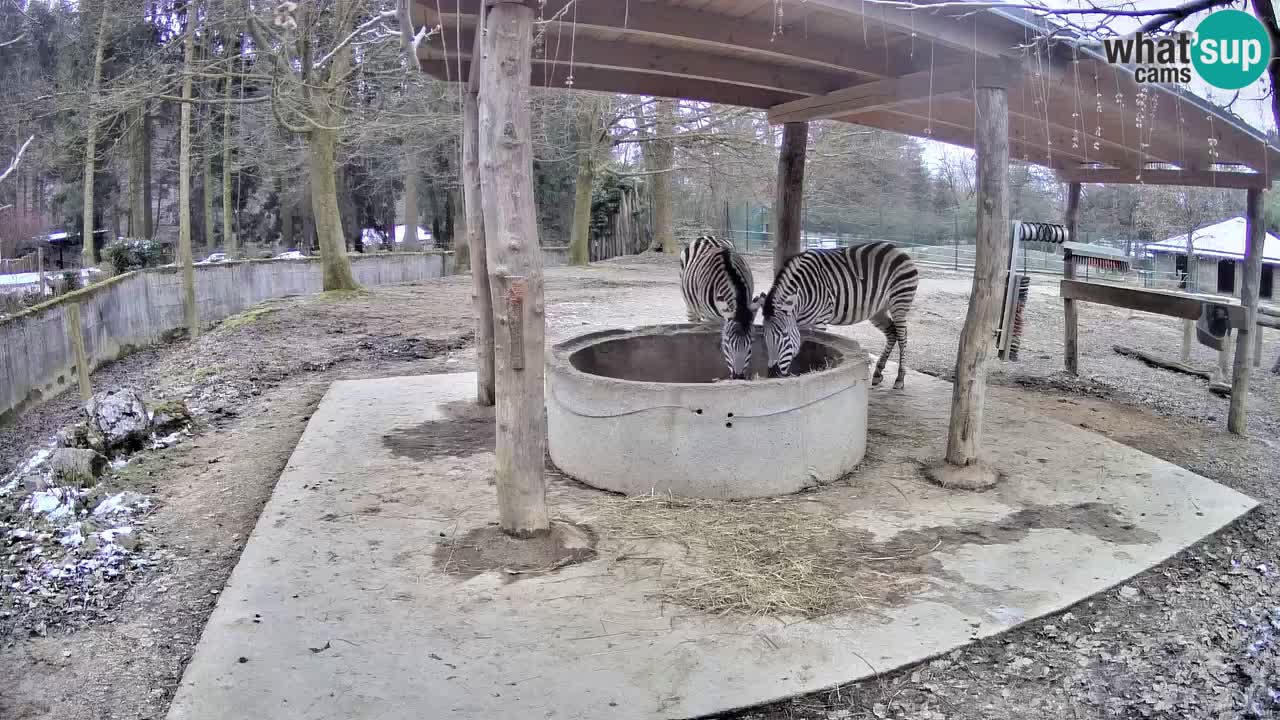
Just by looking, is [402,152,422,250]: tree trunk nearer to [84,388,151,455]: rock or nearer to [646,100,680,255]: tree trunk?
[646,100,680,255]: tree trunk

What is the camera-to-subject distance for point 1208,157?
7.31 m

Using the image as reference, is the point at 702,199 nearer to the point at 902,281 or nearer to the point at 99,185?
the point at 99,185

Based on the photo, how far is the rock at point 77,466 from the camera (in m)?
5.86

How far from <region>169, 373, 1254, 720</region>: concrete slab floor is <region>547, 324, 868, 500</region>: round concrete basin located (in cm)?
24

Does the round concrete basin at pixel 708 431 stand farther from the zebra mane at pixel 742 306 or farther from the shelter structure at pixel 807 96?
the zebra mane at pixel 742 306

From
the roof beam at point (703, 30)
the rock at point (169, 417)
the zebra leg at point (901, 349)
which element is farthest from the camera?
the zebra leg at point (901, 349)

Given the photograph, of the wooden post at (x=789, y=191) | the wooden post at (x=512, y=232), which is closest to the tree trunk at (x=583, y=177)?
the wooden post at (x=789, y=191)

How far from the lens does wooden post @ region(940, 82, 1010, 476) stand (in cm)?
537

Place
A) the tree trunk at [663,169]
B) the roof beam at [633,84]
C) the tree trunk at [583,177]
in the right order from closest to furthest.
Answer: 1. the roof beam at [633,84]
2. the tree trunk at [663,169]
3. the tree trunk at [583,177]

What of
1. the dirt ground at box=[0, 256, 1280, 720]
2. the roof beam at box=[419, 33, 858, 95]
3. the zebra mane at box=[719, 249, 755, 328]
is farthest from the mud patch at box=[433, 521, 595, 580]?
the roof beam at box=[419, 33, 858, 95]

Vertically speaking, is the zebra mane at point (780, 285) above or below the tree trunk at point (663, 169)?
below

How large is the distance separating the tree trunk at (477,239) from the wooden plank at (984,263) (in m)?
3.41

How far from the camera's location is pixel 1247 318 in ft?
22.2

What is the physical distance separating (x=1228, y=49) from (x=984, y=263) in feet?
6.17
